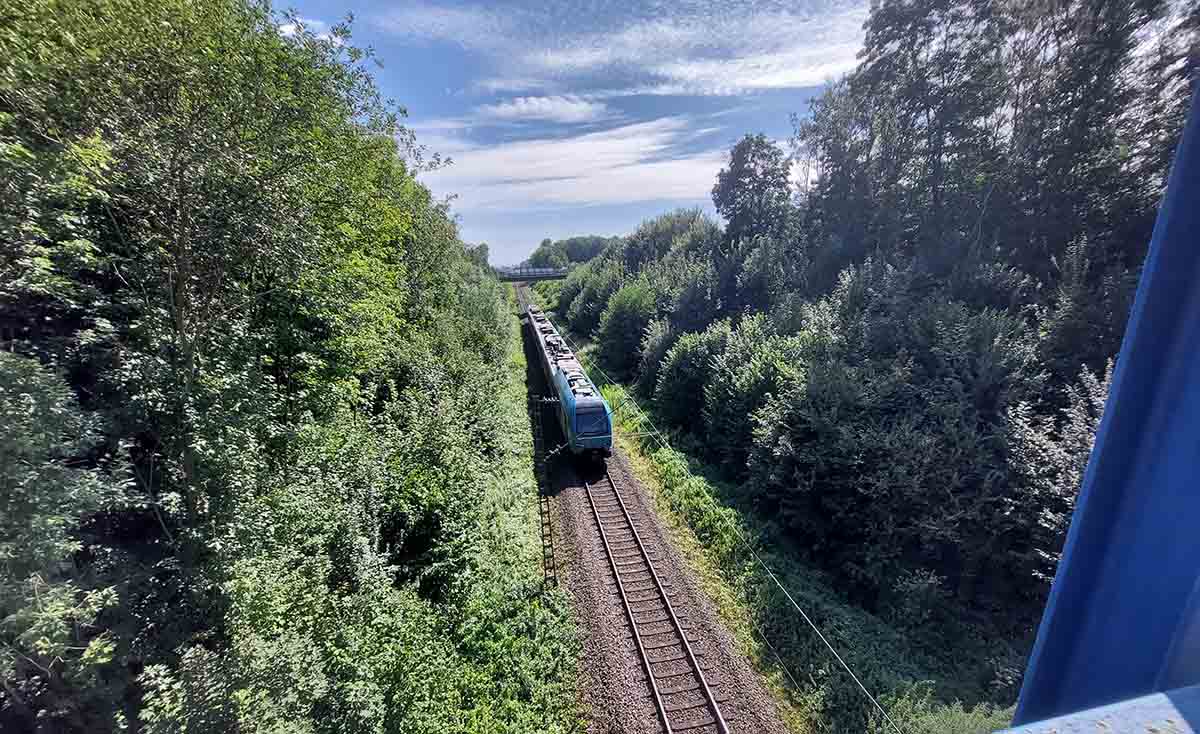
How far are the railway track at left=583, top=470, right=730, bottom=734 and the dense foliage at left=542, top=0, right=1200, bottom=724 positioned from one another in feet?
13.5

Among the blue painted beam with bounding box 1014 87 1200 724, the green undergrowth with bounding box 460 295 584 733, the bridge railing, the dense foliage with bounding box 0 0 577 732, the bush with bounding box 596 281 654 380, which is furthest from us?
the bridge railing

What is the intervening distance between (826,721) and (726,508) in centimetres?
589

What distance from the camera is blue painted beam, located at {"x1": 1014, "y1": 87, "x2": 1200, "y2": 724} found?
3.60ft

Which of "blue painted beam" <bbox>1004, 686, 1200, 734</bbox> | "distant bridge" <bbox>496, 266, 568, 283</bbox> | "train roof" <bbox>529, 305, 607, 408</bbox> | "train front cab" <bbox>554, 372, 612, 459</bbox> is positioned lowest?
"train front cab" <bbox>554, 372, 612, 459</bbox>

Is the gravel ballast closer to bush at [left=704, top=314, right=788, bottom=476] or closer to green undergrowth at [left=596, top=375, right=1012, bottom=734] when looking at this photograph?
green undergrowth at [left=596, top=375, right=1012, bottom=734]

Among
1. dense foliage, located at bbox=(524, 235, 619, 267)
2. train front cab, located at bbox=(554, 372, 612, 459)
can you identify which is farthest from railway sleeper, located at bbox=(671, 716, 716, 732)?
dense foliage, located at bbox=(524, 235, 619, 267)

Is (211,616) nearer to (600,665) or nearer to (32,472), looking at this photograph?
(32,472)

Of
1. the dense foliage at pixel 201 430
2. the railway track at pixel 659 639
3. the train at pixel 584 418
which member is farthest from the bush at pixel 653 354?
the dense foliage at pixel 201 430

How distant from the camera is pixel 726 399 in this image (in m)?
16.8

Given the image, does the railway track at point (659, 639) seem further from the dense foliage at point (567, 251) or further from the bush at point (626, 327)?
the dense foliage at point (567, 251)

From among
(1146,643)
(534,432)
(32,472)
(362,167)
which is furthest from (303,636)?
(534,432)

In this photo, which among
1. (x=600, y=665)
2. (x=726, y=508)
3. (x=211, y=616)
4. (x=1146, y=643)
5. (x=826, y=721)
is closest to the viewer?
(x=1146, y=643)

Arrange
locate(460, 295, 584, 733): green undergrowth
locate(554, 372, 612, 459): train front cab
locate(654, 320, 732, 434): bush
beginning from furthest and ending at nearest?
locate(654, 320, 732, 434): bush → locate(554, 372, 612, 459): train front cab → locate(460, 295, 584, 733): green undergrowth

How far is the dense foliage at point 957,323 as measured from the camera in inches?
374
